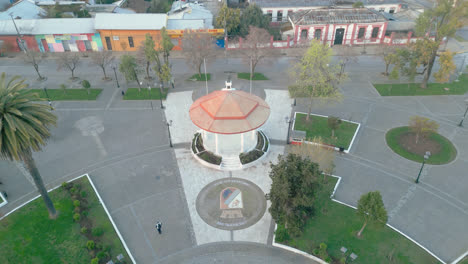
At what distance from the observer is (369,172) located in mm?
32969

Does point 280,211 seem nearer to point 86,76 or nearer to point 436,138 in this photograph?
point 436,138

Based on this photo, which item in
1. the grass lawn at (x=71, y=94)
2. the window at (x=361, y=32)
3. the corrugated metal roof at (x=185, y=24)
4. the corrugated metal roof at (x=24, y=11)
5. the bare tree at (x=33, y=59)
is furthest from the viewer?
the corrugated metal roof at (x=24, y=11)

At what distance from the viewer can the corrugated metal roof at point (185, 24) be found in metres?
59.2

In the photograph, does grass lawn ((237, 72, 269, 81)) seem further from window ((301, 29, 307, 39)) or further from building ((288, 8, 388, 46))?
window ((301, 29, 307, 39))

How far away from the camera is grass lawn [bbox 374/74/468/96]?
46.0 metres

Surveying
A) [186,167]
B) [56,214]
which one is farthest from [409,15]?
[56,214]

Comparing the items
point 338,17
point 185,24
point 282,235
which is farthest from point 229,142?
point 338,17

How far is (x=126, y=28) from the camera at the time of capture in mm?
57344

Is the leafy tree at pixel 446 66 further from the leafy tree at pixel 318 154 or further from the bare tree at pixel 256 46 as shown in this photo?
the leafy tree at pixel 318 154

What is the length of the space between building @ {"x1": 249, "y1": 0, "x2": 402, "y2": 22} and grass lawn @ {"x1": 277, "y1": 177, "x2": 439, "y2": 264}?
52391 mm

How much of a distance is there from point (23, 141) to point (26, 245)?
9.43 meters

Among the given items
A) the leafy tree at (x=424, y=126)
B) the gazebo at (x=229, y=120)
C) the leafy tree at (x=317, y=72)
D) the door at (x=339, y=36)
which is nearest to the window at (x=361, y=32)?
the door at (x=339, y=36)

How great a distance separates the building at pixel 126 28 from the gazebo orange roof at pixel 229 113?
29.1 m

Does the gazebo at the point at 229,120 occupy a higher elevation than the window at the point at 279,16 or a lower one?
lower
